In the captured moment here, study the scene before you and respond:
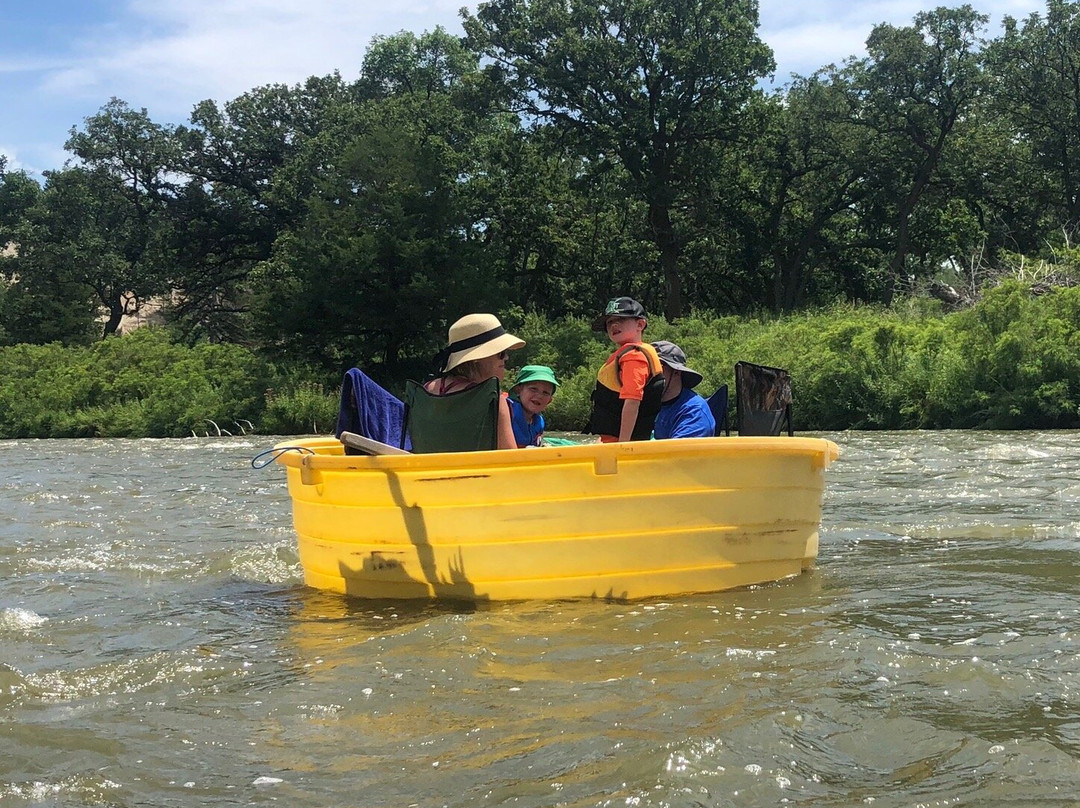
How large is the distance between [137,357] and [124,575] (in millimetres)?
27648

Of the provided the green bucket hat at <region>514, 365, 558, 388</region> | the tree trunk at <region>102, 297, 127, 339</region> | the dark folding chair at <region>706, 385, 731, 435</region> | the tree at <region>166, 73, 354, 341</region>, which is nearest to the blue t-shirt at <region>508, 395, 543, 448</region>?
the green bucket hat at <region>514, 365, 558, 388</region>

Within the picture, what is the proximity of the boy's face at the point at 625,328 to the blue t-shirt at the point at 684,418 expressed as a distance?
1.15 ft

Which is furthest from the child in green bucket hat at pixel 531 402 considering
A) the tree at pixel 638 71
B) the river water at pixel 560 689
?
the tree at pixel 638 71

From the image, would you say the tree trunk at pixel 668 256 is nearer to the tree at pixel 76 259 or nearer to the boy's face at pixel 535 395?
the tree at pixel 76 259

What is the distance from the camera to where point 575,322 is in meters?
30.6

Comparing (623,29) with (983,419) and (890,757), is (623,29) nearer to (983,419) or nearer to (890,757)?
(983,419)

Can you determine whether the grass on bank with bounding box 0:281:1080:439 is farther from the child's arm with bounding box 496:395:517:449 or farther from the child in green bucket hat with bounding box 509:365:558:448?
the child's arm with bounding box 496:395:517:449

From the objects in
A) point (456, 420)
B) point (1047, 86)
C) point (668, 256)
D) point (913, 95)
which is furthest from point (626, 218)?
point (456, 420)

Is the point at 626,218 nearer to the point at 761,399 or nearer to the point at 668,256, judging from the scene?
the point at 668,256

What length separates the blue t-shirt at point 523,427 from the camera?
217 inches

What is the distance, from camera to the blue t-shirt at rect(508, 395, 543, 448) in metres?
5.50

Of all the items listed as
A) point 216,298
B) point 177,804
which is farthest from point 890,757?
point 216,298

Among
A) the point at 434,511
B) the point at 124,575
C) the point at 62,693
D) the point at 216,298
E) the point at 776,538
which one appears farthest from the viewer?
the point at 216,298

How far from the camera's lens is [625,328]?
204 inches
